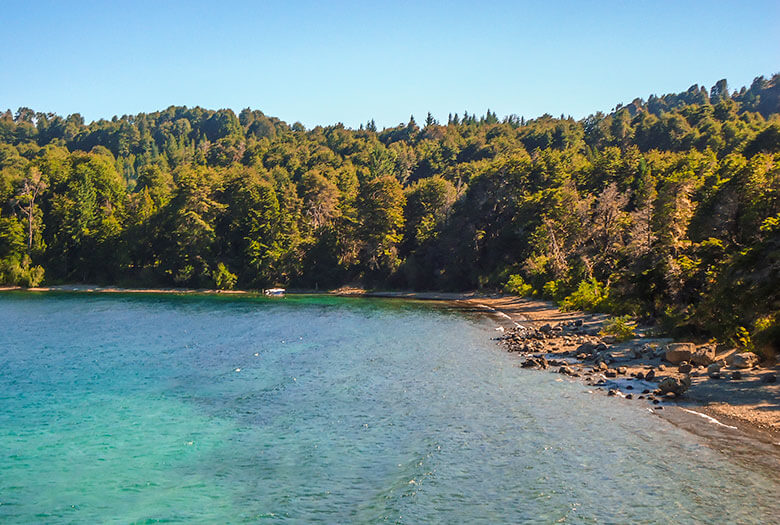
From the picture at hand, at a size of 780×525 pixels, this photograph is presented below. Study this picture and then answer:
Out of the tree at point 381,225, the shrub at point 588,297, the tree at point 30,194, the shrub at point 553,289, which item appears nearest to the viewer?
the shrub at point 588,297

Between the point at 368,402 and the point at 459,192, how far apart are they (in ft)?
Result: 275

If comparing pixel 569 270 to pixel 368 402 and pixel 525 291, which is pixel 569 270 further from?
pixel 368 402

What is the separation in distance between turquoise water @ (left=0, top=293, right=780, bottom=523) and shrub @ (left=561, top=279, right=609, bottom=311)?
22.0 m

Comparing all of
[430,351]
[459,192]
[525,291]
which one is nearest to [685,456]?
[430,351]

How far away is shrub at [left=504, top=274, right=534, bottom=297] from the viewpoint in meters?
86.1

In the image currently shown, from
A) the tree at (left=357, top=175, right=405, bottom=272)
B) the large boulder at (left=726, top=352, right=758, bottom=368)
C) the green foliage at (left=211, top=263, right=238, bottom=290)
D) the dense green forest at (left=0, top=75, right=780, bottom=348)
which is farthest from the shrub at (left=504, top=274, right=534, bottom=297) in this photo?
the large boulder at (left=726, top=352, right=758, bottom=368)

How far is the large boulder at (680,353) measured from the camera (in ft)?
115

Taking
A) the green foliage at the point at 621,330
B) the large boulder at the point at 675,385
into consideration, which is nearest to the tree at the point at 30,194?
the green foliage at the point at 621,330

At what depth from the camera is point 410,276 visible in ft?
353

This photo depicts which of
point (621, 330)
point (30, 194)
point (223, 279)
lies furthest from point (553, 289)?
point (30, 194)

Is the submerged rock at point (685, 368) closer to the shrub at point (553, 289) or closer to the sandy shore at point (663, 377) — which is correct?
the sandy shore at point (663, 377)

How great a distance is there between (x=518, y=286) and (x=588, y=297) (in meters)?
23.3

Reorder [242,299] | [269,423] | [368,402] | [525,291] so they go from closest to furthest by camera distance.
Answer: [269,423]
[368,402]
[525,291]
[242,299]

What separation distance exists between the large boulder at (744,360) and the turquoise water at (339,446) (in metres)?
7.64
